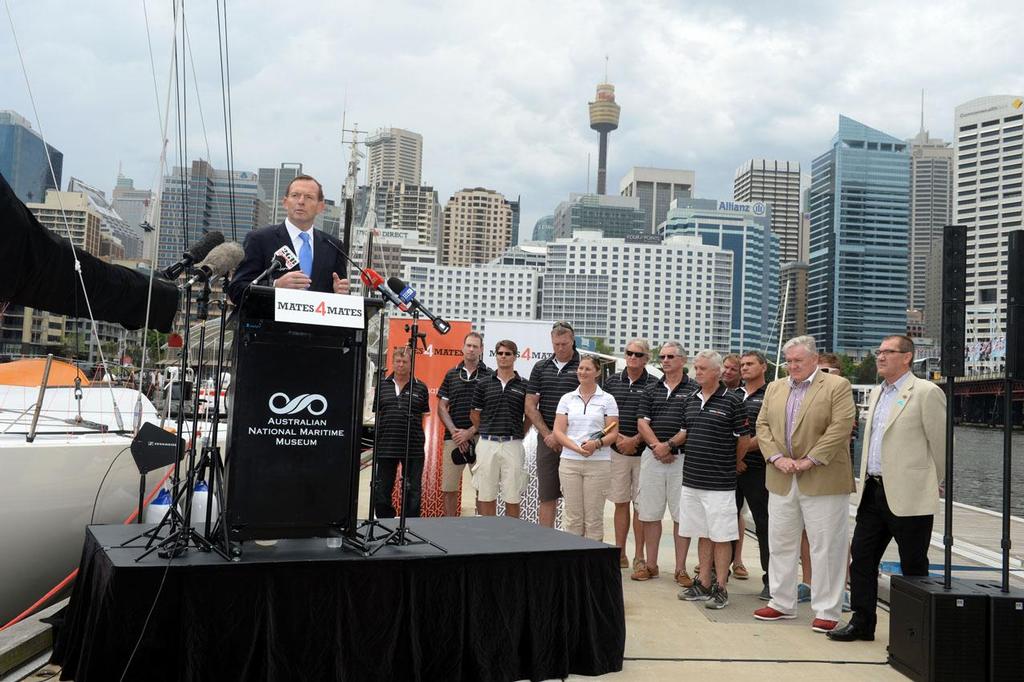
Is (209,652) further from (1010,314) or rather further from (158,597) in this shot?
(1010,314)

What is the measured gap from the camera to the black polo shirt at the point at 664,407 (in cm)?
640

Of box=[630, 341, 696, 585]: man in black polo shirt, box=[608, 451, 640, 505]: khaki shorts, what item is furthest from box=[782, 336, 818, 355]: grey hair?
box=[608, 451, 640, 505]: khaki shorts

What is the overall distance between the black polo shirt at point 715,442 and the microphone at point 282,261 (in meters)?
3.29

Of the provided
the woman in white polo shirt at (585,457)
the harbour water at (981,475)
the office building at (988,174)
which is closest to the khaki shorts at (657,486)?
the woman in white polo shirt at (585,457)

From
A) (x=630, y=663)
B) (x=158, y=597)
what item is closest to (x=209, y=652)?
(x=158, y=597)

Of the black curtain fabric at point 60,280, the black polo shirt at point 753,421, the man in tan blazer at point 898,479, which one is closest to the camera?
the black curtain fabric at point 60,280

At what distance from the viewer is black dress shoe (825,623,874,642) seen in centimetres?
496

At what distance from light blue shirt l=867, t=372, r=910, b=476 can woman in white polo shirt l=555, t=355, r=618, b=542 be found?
1.97 meters

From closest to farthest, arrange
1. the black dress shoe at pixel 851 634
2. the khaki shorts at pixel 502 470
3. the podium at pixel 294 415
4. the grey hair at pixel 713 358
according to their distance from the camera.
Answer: the podium at pixel 294 415, the black dress shoe at pixel 851 634, the grey hair at pixel 713 358, the khaki shorts at pixel 502 470

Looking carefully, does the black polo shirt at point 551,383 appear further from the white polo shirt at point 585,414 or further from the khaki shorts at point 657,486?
the khaki shorts at point 657,486

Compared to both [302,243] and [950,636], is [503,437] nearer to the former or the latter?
[302,243]

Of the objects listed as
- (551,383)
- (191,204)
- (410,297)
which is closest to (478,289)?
(191,204)

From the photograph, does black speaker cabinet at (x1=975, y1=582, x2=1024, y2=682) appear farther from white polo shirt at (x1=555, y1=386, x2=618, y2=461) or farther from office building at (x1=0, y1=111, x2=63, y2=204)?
office building at (x1=0, y1=111, x2=63, y2=204)

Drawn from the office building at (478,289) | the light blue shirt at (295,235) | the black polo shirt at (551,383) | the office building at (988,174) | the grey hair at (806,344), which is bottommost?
the black polo shirt at (551,383)
